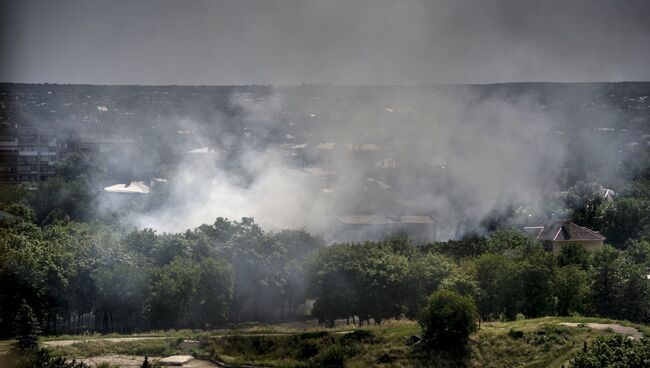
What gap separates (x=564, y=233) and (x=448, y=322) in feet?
64.4

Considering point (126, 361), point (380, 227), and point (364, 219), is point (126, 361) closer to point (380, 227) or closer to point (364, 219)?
point (380, 227)

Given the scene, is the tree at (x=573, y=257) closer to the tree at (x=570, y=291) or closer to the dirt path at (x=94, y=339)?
the tree at (x=570, y=291)

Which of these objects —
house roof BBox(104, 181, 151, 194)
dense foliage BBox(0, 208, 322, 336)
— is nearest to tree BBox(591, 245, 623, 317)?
dense foliage BBox(0, 208, 322, 336)

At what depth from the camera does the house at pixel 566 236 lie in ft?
162

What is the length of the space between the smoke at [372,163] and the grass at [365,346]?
1970 centimetres

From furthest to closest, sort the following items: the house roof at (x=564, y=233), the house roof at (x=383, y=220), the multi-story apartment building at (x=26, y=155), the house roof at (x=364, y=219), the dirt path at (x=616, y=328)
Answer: the multi-story apartment building at (x=26, y=155)
the house roof at (x=383, y=220)
the house roof at (x=364, y=219)
the house roof at (x=564, y=233)
the dirt path at (x=616, y=328)

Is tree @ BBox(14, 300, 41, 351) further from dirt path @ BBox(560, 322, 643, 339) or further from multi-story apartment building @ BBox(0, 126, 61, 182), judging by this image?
multi-story apartment building @ BBox(0, 126, 61, 182)

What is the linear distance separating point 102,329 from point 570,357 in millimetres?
16789

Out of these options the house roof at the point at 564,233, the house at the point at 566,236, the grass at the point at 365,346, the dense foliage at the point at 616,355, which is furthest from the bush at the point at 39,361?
the house roof at the point at 564,233

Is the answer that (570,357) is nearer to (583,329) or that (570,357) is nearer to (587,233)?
(583,329)

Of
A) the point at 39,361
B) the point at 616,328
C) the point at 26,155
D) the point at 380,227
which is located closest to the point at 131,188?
the point at 380,227

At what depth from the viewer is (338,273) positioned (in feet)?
124

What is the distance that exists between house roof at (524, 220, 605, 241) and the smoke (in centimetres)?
795

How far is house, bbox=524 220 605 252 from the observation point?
4947cm
